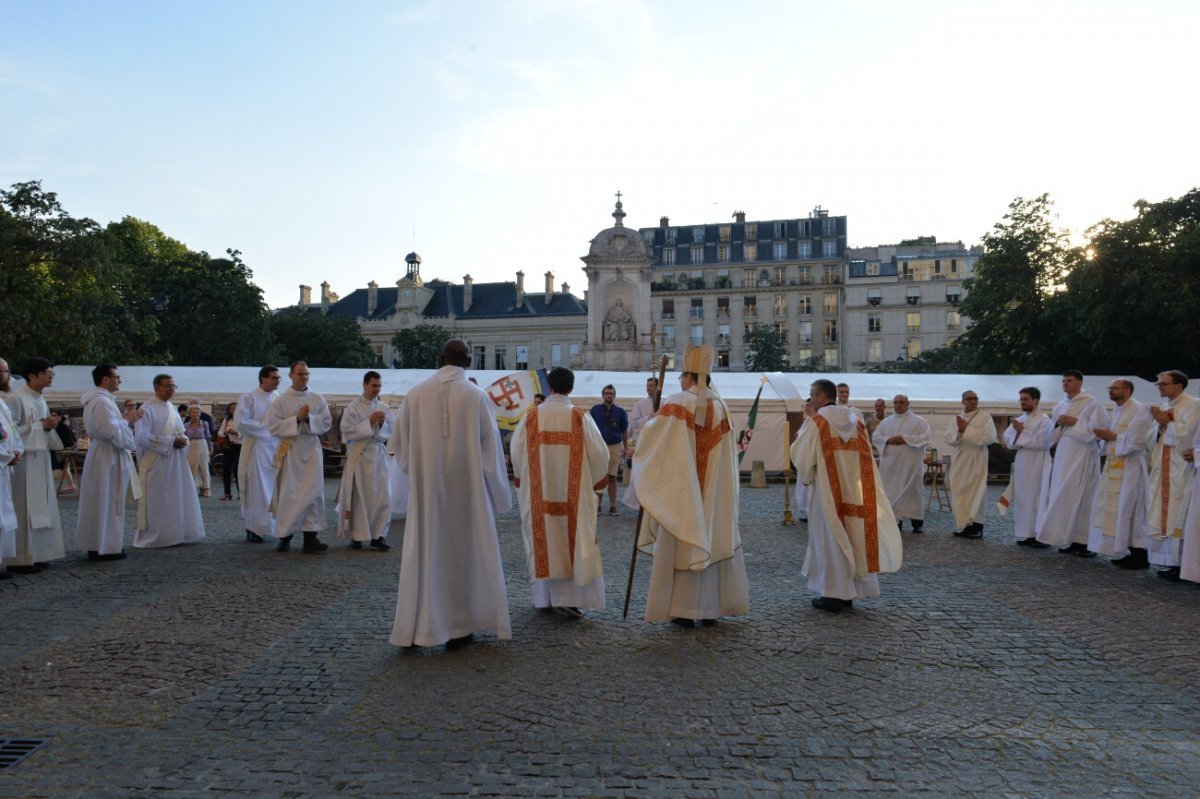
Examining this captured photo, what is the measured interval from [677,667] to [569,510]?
1.95 meters

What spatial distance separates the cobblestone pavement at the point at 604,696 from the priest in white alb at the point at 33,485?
4.32 ft

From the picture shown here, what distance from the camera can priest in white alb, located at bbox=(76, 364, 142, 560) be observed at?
9.94 meters

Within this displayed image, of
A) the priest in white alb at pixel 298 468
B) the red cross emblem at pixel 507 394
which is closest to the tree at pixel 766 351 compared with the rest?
the red cross emblem at pixel 507 394

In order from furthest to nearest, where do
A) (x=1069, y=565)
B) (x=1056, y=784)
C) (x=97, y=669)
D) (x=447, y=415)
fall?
1. (x=1069, y=565)
2. (x=447, y=415)
3. (x=97, y=669)
4. (x=1056, y=784)

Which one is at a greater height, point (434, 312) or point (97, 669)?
point (434, 312)

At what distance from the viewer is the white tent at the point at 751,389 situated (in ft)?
79.2

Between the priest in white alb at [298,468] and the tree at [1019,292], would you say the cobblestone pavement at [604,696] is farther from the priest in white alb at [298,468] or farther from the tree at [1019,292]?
the tree at [1019,292]

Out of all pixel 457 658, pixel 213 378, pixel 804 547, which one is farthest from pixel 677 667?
pixel 213 378

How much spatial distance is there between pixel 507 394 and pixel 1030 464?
8770mm

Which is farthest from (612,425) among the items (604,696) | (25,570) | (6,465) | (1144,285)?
(1144,285)

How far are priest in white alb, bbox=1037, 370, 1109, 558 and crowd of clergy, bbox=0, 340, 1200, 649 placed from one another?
0.08 feet

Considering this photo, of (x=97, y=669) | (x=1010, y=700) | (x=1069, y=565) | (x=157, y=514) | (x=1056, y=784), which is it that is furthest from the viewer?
(x=157, y=514)

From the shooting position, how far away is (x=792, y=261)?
303 feet

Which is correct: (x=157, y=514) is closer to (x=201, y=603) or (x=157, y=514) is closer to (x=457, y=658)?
(x=201, y=603)
